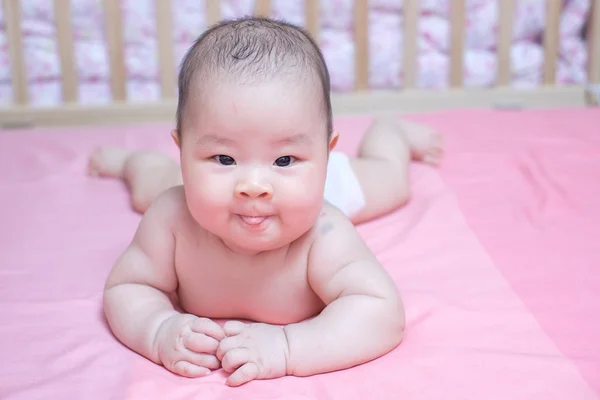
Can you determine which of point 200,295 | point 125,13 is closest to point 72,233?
point 200,295

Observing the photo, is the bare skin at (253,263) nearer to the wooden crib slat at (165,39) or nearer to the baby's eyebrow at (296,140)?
the baby's eyebrow at (296,140)

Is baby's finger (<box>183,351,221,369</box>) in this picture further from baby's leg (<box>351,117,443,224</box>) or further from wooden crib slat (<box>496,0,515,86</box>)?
wooden crib slat (<box>496,0,515,86</box>)

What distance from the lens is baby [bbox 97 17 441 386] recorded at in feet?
2.78

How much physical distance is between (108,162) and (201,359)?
748mm

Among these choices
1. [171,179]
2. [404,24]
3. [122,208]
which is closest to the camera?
[171,179]

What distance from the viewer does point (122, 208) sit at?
4.56ft

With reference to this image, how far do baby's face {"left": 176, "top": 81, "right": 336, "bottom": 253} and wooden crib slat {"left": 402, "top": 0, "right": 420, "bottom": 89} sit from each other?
4.15 feet

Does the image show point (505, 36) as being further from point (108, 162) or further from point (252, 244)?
point (252, 244)

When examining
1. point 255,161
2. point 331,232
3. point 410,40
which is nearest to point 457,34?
point 410,40

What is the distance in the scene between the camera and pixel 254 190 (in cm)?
83

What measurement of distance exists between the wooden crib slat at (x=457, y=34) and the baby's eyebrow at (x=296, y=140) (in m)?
1.34

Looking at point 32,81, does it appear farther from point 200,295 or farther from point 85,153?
point 200,295

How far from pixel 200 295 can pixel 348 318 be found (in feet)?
0.67

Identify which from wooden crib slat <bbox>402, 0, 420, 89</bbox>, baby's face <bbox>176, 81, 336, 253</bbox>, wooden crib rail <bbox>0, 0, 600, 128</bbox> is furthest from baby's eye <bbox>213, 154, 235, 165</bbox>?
wooden crib slat <bbox>402, 0, 420, 89</bbox>
